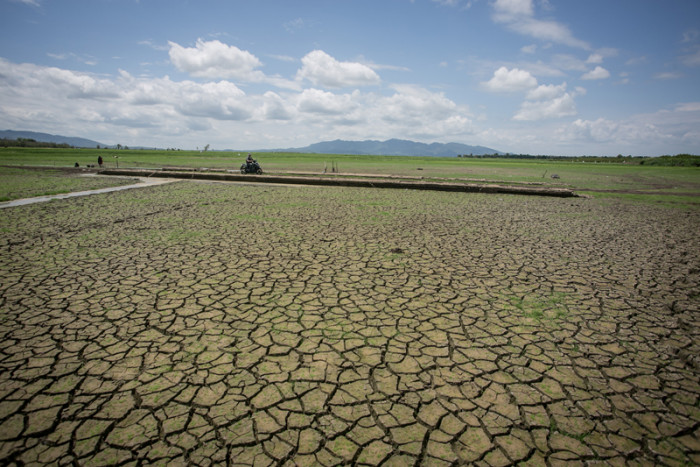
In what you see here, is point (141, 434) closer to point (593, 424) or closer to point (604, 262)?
point (593, 424)

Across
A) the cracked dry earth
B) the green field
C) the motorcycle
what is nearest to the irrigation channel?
the motorcycle

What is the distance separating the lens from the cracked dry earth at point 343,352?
221 cm

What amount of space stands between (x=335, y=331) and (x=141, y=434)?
6.01 ft

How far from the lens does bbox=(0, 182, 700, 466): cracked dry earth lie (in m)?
2.21

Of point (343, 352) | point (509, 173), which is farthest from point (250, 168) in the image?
point (509, 173)

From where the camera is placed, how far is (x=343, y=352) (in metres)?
3.19

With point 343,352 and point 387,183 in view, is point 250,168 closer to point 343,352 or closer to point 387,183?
point 387,183

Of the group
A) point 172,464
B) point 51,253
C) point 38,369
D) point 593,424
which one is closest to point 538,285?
point 593,424

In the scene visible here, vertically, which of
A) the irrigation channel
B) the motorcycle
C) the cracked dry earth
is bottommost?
the cracked dry earth

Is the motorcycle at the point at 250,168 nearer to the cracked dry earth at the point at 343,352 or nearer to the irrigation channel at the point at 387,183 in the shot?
the irrigation channel at the point at 387,183

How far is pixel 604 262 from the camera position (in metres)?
6.05

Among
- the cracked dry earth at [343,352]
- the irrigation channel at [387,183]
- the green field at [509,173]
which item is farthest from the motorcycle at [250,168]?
the cracked dry earth at [343,352]

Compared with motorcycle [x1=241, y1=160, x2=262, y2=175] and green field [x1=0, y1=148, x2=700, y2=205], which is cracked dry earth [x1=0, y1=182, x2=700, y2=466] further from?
motorcycle [x1=241, y1=160, x2=262, y2=175]

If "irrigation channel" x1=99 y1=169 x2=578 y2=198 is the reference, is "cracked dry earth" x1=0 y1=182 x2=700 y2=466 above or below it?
below
